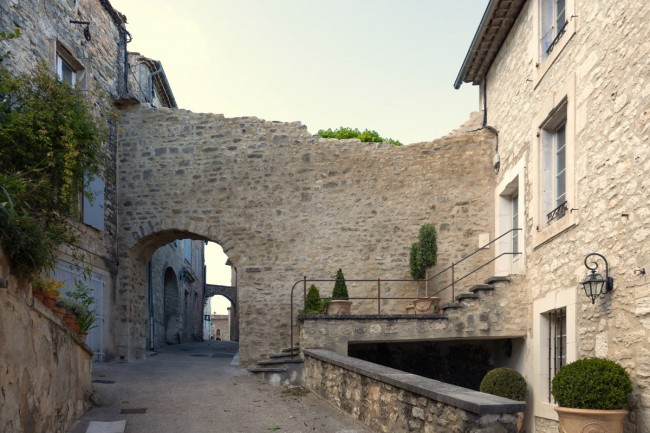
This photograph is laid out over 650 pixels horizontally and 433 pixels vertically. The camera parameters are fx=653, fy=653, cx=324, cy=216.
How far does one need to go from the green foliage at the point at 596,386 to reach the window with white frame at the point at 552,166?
275 cm

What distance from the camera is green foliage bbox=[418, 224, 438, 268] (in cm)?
1206

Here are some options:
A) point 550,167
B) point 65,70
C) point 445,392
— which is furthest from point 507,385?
point 65,70

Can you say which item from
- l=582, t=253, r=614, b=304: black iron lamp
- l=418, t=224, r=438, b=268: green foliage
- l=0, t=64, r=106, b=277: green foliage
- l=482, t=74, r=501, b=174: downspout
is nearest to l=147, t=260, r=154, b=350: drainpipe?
l=0, t=64, r=106, b=277: green foliage

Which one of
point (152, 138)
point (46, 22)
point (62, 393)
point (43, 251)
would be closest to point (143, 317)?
point (152, 138)

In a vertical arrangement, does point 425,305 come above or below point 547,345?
above

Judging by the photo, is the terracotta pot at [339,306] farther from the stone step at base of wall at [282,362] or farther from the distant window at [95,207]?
the distant window at [95,207]

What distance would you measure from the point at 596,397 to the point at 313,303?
5744 mm

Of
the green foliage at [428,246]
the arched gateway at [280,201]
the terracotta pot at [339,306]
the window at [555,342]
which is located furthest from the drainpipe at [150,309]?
the window at [555,342]

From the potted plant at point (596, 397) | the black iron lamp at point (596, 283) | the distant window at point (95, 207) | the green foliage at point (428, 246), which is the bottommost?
the potted plant at point (596, 397)

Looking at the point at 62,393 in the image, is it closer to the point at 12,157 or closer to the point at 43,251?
the point at 43,251

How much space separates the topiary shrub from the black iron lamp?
8.05 ft

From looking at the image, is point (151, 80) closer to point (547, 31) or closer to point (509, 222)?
point (509, 222)

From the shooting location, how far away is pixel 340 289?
11.6 metres

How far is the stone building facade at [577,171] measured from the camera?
20.7ft
